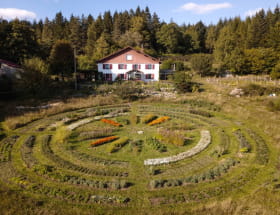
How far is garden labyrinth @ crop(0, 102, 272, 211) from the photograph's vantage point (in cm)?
1120

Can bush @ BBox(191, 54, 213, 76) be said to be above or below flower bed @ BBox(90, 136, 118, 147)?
above

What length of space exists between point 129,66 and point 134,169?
37.9 m

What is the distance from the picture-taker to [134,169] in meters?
13.7

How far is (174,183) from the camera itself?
38.8ft

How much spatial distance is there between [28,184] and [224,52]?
226 ft

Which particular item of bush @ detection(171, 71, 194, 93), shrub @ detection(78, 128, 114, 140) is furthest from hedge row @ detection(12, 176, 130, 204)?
bush @ detection(171, 71, 194, 93)

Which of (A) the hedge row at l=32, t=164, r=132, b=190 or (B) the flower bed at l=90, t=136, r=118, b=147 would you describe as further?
(B) the flower bed at l=90, t=136, r=118, b=147

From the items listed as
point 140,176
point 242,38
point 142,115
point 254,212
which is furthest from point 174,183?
point 242,38

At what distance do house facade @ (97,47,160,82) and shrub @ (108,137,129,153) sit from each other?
32203 millimetres

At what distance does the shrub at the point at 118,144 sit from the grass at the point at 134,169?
24 cm

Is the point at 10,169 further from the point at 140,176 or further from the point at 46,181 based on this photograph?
the point at 140,176

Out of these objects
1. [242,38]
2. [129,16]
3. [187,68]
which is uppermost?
[129,16]

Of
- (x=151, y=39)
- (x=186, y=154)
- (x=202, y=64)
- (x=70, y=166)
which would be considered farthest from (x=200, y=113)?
(x=151, y=39)

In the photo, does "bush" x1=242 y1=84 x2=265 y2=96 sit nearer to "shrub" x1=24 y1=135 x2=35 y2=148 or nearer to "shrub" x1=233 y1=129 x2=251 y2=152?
"shrub" x1=233 y1=129 x2=251 y2=152
